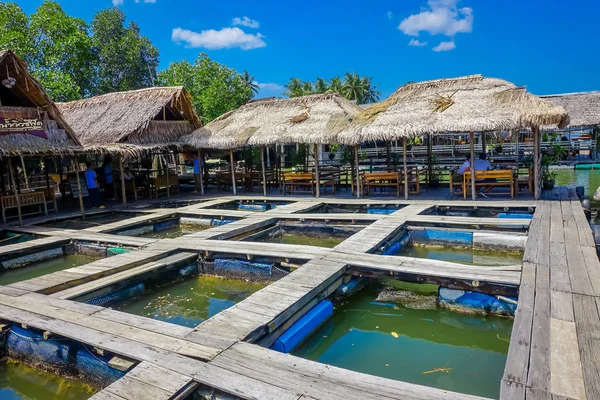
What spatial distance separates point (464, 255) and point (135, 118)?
10.3 m

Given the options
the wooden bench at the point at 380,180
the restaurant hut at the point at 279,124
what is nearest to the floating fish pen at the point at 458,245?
the wooden bench at the point at 380,180

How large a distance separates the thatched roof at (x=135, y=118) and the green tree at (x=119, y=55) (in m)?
10.9

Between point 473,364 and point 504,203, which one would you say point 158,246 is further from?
point 504,203

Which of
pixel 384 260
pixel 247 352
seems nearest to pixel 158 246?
pixel 384 260

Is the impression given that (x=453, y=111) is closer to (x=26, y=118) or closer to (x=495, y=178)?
(x=495, y=178)

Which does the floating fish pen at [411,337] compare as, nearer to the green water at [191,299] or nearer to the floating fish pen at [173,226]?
the green water at [191,299]

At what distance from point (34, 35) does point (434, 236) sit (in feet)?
66.7

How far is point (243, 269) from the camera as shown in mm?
6496

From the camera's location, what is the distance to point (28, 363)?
174 inches

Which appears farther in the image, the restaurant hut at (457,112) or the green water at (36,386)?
the restaurant hut at (457,112)

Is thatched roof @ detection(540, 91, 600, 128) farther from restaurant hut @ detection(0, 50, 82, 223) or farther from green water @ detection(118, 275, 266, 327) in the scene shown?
restaurant hut @ detection(0, 50, 82, 223)

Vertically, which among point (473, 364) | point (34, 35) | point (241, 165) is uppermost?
point (34, 35)

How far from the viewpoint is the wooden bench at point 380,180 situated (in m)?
11.3

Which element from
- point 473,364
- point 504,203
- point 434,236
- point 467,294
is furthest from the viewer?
point 504,203
